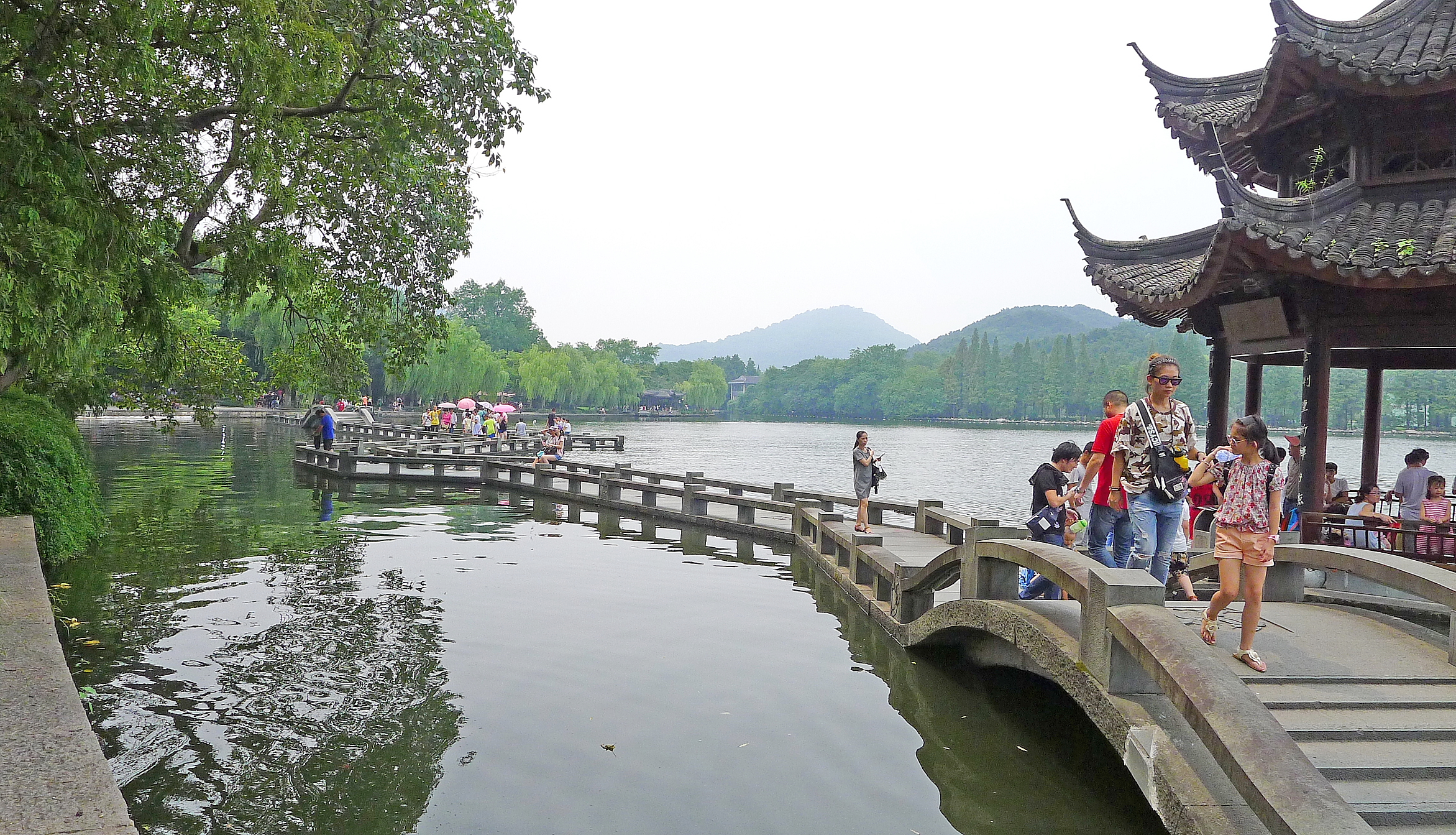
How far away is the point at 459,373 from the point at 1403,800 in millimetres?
68427

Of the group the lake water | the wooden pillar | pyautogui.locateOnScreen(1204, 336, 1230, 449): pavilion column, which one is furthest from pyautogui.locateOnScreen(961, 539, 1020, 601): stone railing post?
the lake water

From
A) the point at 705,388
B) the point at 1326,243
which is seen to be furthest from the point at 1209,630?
the point at 705,388

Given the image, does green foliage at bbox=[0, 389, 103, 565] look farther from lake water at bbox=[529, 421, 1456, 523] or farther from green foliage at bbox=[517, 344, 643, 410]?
green foliage at bbox=[517, 344, 643, 410]

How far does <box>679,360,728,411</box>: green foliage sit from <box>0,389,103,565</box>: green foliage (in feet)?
373

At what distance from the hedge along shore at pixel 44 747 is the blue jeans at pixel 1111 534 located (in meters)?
5.64

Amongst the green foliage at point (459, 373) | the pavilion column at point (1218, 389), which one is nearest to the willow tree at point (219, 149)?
the pavilion column at point (1218, 389)

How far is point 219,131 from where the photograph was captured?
9172 millimetres

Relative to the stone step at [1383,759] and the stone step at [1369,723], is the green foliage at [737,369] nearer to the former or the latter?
the stone step at [1369,723]

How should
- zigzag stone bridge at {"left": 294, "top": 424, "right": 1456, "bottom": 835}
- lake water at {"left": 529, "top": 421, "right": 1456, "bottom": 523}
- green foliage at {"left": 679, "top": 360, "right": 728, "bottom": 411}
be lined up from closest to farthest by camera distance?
1. zigzag stone bridge at {"left": 294, "top": 424, "right": 1456, "bottom": 835}
2. lake water at {"left": 529, "top": 421, "right": 1456, "bottom": 523}
3. green foliage at {"left": 679, "top": 360, "right": 728, "bottom": 411}

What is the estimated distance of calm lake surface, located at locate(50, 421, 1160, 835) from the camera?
5.07 meters

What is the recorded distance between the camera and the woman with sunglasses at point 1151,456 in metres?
6.03

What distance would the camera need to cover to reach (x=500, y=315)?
122 m

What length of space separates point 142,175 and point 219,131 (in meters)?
0.83

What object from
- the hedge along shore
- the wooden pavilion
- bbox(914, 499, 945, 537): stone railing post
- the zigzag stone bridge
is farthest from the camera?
bbox(914, 499, 945, 537): stone railing post
